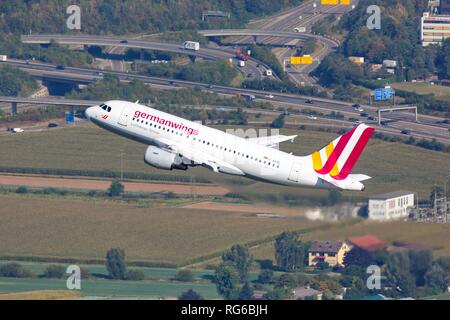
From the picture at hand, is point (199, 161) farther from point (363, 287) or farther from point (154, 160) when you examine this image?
point (363, 287)

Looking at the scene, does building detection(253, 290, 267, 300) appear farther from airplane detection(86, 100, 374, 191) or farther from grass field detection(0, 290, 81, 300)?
airplane detection(86, 100, 374, 191)

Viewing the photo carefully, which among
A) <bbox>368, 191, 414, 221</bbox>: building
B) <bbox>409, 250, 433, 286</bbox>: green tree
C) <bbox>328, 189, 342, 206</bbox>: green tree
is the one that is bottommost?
<bbox>409, 250, 433, 286</bbox>: green tree

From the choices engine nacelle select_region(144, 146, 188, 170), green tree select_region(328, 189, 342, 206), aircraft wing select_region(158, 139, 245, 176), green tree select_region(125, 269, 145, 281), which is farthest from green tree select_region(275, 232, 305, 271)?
aircraft wing select_region(158, 139, 245, 176)

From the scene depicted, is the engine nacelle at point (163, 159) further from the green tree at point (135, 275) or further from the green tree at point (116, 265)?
the green tree at point (116, 265)

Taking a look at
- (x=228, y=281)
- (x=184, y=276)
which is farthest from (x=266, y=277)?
(x=184, y=276)

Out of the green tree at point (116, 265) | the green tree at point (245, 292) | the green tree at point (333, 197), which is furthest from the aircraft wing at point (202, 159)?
the green tree at point (116, 265)

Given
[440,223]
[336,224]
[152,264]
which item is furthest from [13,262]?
[336,224]

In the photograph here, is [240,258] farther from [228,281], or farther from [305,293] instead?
[305,293]

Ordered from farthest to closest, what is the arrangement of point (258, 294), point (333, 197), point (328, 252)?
point (328, 252) → point (258, 294) → point (333, 197)
